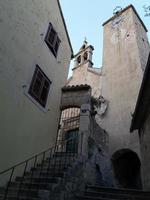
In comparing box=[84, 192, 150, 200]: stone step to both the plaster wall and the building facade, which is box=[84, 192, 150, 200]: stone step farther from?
the plaster wall

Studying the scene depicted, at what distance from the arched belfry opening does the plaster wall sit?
4.72 m

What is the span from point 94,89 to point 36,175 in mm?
11243

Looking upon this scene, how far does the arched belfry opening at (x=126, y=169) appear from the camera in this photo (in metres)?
11.5

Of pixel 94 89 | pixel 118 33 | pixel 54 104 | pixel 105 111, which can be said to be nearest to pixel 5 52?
pixel 54 104

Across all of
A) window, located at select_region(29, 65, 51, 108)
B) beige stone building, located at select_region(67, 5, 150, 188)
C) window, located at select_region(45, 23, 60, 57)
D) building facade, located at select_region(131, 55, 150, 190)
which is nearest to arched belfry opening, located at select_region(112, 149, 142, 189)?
beige stone building, located at select_region(67, 5, 150, 188)

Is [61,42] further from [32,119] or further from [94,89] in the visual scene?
[94,89]

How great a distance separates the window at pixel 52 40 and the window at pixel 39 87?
5.23ft

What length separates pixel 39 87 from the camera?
7.92m

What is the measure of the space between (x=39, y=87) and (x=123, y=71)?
26.5 feet

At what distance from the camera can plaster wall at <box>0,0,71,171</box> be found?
6.05m

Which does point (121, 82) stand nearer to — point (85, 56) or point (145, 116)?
point (145, 116)

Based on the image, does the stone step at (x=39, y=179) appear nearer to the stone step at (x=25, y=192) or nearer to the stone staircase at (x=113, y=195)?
the stone step at (x=25, y=192)

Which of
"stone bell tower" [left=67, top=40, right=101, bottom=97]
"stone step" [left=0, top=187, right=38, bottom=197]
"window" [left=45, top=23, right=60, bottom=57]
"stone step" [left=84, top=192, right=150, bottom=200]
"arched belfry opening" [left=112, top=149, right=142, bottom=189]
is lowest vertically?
"stone step" [left=0, top=187, right=38, bottom=197]

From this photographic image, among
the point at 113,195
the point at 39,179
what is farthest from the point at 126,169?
Result: the point at 39,179
